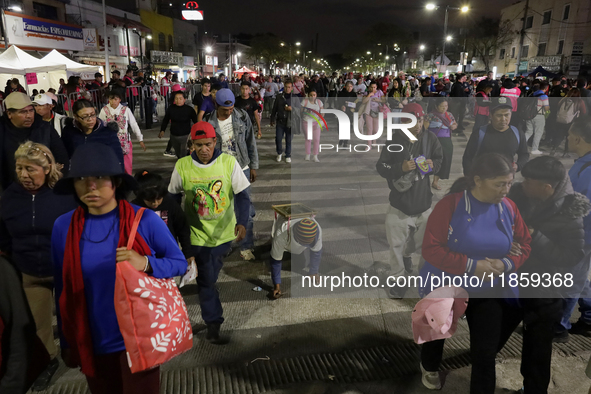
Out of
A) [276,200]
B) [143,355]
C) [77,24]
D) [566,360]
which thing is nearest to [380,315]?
[566,360]

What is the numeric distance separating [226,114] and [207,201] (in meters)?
2.21

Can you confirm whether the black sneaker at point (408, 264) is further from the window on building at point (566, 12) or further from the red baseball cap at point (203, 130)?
the window on building at point (566, 12)

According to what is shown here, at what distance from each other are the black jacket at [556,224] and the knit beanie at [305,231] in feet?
6.20

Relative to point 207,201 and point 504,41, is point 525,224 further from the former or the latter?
point 504,41

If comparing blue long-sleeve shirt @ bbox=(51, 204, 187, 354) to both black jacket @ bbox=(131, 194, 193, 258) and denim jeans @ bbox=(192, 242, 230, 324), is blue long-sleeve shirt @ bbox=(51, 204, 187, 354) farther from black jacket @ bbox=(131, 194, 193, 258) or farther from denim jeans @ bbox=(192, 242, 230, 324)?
denim jeans @ bbox=(192, 242, 230, 324)

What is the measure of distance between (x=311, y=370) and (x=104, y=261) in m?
2.01

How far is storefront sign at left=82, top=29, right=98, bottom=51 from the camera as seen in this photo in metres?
28.6

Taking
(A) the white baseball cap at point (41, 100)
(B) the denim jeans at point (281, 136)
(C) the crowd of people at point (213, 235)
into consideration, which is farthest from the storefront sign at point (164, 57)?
(C) the crowd of people at point (213, 235)

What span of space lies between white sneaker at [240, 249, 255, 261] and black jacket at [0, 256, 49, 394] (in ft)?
11.1

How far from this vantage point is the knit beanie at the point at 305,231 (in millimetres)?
4230

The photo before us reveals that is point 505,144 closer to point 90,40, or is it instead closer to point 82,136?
point 82,136

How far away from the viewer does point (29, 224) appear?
2957 millimetres

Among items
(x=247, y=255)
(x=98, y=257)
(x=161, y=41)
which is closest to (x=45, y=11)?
(x=161, y=41)

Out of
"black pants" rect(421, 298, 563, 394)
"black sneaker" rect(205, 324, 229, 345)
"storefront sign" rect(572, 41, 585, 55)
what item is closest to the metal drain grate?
"black sneaker" rect(205, 324, 229, 345)
